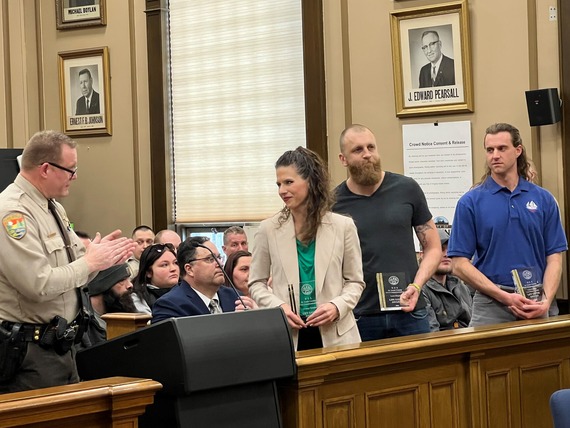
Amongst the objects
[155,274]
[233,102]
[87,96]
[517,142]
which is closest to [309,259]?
[517,142]

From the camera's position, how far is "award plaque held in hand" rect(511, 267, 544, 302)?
4172 millimetres

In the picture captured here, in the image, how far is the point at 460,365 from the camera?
378cm

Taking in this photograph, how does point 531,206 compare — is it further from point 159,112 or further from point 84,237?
point 159,112

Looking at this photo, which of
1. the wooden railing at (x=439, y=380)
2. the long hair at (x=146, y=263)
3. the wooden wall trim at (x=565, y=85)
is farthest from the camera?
the wooden wall trim at (x=565, y=85)

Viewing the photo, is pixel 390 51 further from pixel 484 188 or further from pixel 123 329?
pixel 123 329

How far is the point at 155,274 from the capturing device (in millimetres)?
5719

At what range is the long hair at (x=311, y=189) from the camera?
3.71m

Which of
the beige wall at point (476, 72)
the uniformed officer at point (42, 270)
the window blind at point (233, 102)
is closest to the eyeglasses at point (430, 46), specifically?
the beige wall at point (476, 72)

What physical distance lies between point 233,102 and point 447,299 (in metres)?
2.57

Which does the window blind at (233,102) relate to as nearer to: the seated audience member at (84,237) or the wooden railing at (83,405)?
the seated audience member at (84,237)

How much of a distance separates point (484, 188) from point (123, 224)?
4214 millimetres

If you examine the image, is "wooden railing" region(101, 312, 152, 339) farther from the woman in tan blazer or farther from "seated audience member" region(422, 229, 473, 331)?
"seated audience member" region(422, 229, 473, 331)

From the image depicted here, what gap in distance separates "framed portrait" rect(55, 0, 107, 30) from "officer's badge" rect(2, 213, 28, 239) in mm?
4934

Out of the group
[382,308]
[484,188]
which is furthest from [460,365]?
[484,188]
